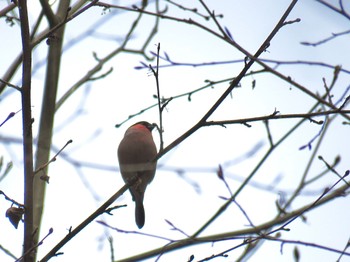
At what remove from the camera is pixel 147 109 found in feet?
10.3

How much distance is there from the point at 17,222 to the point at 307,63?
1.68 m

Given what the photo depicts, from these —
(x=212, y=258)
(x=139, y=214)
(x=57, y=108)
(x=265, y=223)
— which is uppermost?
(x=57, y=108)

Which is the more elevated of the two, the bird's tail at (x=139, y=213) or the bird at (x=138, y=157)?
the bird at (x=138, y=157)

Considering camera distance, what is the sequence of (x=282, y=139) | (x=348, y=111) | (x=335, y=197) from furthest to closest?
(x=282, y=139)
(x=335, y=197)
(x=348, y=111)

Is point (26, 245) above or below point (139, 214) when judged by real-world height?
below

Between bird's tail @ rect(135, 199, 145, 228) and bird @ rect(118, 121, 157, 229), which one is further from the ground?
bird @ rect(118, 121, 157, 229)

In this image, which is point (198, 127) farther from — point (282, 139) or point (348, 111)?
point (282, 139)

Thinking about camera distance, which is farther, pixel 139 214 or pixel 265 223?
pixel 139 214

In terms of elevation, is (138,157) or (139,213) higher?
(138,157)

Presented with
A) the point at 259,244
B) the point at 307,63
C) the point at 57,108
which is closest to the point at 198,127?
the point at 307,63

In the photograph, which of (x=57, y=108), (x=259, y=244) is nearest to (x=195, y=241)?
(x=259, y=244)

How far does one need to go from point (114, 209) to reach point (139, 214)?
1.65 m

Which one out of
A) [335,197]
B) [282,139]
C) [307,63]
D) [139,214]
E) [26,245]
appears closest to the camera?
[26,245]

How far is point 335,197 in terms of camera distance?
3.32 meters
